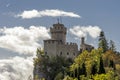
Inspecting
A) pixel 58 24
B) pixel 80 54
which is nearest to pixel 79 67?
pixel 80 54

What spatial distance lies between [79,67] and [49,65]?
19835mm

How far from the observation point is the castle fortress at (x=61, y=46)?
472 ft

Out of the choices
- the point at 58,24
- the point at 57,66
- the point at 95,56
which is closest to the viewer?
the point at 95,56

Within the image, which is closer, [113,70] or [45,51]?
[113,70]

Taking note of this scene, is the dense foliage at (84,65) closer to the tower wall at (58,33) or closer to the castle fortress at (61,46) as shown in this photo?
the castle fortress at (61,46)

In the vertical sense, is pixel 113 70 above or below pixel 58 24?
below

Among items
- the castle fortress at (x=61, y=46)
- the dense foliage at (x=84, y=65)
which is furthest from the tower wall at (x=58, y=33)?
the dense foliage at (x=84, y=65)

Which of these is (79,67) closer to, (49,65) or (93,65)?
(93,65)

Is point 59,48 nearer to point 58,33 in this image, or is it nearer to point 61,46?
point 61,46

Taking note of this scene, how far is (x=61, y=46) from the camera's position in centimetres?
14462

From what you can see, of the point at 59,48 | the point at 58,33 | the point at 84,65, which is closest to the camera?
the point at 84,65

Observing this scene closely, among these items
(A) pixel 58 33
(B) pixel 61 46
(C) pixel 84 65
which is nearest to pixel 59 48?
(B) pixel 61 46

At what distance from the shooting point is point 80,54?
140m

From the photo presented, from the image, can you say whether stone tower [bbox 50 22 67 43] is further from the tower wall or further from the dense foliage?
the dense foliage
